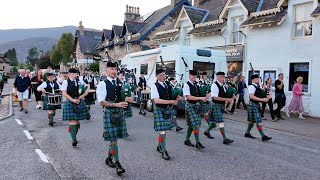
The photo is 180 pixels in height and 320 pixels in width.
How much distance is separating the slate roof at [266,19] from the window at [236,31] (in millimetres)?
1338

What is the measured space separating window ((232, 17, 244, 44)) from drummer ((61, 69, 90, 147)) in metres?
12.3

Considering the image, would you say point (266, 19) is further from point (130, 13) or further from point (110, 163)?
point (130, 13)

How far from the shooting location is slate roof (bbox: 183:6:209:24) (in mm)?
20622

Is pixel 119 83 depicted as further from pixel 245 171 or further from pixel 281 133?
→ pixel 281 133

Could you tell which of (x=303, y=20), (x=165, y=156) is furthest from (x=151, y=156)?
(x=303, y=20)

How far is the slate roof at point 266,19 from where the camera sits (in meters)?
14.3

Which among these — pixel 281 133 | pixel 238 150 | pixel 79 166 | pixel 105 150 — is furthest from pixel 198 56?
pixel 79 166

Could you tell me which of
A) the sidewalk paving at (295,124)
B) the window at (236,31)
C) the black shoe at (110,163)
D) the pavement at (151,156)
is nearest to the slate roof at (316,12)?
the sidewalk paving at (295,124)

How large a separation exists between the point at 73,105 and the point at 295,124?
8222 millimetres

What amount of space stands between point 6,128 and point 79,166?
189 inches

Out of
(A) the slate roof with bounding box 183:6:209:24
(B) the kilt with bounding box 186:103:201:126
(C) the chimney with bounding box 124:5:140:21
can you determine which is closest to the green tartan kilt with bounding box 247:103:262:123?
(B) the kilt with bounding box 186:103:201:126

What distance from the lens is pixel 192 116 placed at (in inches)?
272

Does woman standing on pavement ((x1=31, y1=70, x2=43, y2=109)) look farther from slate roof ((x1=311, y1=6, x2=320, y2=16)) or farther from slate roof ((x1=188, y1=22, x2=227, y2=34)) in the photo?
slate roof ((x1=311, y1=6, x2=320, y2=16))

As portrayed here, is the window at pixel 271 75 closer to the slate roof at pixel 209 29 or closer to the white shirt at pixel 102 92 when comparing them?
the slate roof at pixel 209 29
